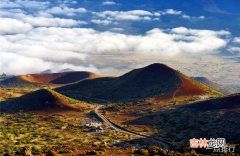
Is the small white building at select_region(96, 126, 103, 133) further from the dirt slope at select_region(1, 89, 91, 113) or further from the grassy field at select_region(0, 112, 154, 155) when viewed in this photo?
the dirt slope at select_region(1, 89, 91, 113)

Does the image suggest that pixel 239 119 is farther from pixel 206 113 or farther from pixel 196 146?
pixel 196 146

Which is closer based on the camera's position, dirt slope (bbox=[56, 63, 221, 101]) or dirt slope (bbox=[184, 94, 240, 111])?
dirt slope (bbox=[184, 94, 240, 111])

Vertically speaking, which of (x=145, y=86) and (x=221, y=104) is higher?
(x=145, y=86)

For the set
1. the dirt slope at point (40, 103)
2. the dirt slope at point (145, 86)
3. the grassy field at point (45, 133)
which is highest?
the dirt slope at point (145, 86)

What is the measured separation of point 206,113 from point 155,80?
60.7m

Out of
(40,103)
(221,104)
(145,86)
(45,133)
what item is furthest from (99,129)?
(145,86)

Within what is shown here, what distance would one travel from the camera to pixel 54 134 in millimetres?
69812

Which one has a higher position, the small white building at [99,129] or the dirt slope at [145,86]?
the dirt slope at [145,86]

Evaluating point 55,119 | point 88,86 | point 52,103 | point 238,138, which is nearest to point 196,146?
point 238,138

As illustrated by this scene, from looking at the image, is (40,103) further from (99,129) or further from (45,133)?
(99,129)

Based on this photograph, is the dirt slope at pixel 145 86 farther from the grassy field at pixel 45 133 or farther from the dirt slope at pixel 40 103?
the grassy field at pixel 45 133

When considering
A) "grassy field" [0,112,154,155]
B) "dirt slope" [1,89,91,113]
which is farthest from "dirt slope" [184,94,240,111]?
"dirt slope" [1,89,91,113]

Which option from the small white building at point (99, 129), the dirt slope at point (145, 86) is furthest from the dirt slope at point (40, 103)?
the small white building at point (99, 129)

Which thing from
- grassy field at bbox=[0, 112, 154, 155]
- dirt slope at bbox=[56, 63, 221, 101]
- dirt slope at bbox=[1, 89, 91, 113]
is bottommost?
grassy field at bbox=[0, 112, 154, 155]
